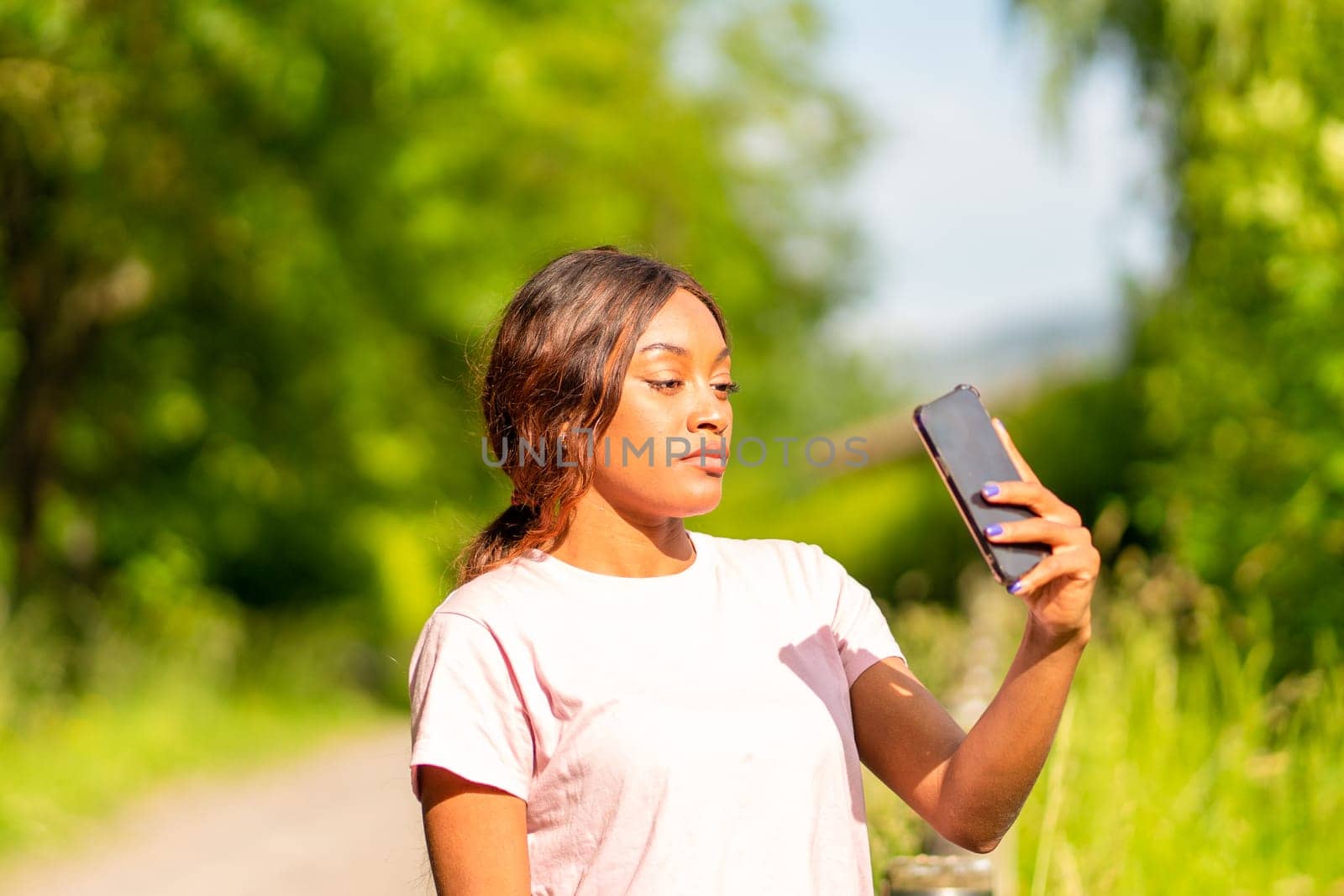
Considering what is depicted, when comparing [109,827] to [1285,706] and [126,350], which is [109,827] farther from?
[1285,706]

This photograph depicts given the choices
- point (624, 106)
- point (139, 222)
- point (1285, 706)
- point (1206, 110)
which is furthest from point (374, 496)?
point (1285, 706)

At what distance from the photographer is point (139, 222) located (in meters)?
10.4

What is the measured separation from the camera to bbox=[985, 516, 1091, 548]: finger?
1.61 meters

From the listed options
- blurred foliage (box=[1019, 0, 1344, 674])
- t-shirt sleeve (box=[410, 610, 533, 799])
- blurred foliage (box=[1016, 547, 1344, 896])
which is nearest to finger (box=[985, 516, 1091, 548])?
t-shirt sleeve (box=[410, 610, 533, 799])

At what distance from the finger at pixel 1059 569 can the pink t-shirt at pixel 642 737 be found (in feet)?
1.19

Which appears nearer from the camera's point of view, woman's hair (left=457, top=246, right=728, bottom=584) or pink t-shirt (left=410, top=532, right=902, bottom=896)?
pink t-shirt (left=410, top=532, right=902, bottom=896)

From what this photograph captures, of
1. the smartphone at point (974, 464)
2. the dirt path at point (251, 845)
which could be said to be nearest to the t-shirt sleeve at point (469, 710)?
the smartphone at point (974, 464)

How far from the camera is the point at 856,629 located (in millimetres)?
1999

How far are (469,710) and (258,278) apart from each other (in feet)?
32.4

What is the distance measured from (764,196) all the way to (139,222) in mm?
15923

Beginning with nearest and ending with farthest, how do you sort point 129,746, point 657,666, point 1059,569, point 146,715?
point 1059,569
point 657,666
point 129,746
point 146,715

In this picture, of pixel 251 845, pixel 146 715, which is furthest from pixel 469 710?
pixel 146 715

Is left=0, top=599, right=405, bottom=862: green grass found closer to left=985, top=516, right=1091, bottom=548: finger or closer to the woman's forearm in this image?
the woman's forearm

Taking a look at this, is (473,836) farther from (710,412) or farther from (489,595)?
(710,412)
